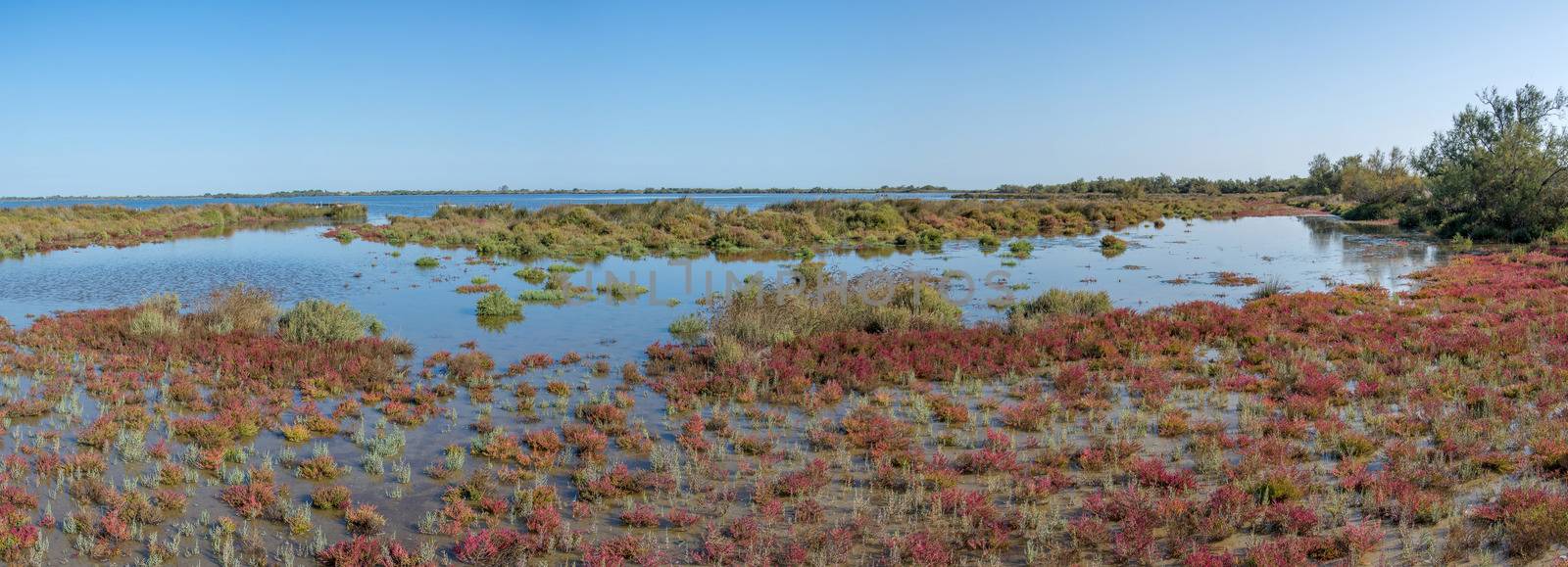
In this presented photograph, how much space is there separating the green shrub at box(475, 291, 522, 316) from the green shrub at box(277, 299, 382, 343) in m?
3.04

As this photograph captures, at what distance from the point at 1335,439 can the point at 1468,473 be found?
1136 millimetres

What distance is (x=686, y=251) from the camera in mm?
35562

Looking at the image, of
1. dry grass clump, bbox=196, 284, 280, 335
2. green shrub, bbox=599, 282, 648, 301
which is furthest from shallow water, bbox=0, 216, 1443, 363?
dry grass clump, bbox=196, 284, 280, 335

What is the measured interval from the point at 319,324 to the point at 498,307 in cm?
424

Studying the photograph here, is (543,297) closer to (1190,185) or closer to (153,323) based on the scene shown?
(153,323)

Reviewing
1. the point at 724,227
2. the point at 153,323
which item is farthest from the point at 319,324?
the point at 724,227

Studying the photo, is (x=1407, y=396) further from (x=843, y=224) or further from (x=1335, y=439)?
(x=843, y=224)

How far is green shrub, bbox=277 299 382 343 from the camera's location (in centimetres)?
1388

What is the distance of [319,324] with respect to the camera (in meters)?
14.0

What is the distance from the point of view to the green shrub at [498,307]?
1770 centimetres

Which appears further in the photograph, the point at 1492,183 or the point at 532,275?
the point at 1492,183

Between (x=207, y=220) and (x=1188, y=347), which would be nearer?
(x=1188, y=347)

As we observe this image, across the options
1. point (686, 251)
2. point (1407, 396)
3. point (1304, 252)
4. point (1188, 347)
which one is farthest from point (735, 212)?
point (1407, 396)

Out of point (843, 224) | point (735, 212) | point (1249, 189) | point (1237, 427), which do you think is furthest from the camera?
point (1249, 189)
